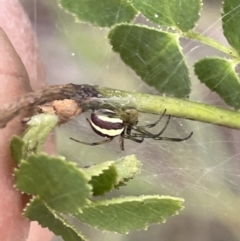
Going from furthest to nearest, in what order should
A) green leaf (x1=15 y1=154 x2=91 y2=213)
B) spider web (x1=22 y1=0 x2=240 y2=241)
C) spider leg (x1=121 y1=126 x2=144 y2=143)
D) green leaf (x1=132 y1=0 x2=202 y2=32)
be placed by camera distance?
spider web (x1=22 y1=0 x2=240 y2=241) → spider leg (x1=121 y1=126 x2=144 y2=143) → green leaf (x1=132 y1=0 x2=202 y2=32) → green leaf (x1=15 y1=154 x2=91 y2=213)

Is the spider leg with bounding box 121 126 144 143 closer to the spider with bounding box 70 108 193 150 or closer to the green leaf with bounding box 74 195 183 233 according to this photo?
the spider with bounding box 70 108 193 150

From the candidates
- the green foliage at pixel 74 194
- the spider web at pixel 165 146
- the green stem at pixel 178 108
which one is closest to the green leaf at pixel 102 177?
the green foliage at pixel 74 194

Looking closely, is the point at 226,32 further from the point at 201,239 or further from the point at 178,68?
the point at 201,239

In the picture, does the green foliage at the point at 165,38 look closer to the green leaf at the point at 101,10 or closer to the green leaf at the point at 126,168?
the green leaf at the point at 101,10

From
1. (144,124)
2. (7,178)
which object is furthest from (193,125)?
(7,178)

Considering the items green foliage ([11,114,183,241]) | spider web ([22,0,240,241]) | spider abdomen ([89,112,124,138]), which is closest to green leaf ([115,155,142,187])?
green foliage ([11,114,183,241])

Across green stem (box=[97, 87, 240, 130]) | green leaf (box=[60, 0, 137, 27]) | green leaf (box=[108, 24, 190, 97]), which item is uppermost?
green leaf (box=[60, 0, 137, 27])

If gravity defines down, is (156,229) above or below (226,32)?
below
